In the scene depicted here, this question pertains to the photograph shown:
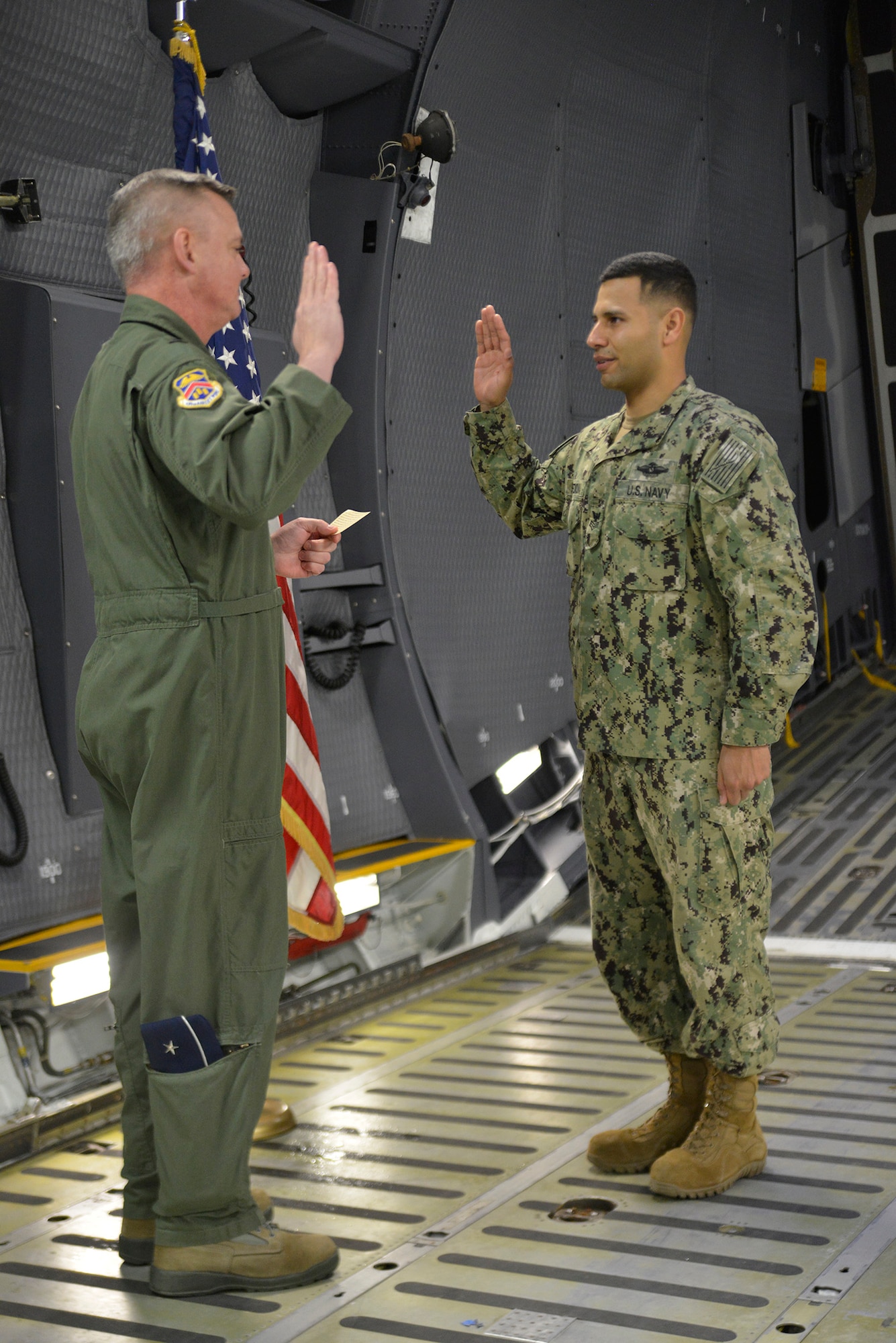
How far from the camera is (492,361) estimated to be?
3.02 meters

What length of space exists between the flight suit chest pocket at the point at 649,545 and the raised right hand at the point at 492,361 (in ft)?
1.18

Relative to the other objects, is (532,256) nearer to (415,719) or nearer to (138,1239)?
(415,719)

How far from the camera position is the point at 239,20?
3.77m

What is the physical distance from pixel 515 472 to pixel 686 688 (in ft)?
1.96

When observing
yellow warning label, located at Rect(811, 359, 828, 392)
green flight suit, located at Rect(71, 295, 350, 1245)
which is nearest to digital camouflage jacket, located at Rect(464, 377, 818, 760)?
green flight suit, located at Rect(71, 295, 350, 1245)

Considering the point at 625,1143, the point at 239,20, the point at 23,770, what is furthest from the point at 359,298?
the point at 625,1143

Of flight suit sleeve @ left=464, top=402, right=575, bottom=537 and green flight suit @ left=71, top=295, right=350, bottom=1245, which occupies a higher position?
flight suit sleeve @ left=464, top=402, right=575, bottom=537

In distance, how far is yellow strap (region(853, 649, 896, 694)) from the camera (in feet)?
22.0

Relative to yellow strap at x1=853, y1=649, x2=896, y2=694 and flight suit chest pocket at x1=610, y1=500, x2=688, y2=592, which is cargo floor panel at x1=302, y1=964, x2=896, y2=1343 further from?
yellow strap at x1=853, y1=649, x2=896, y2=694

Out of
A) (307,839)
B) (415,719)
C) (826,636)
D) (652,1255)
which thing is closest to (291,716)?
(307,839)

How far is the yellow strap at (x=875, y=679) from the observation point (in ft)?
22.0

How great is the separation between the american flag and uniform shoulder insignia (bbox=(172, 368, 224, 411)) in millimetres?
1064

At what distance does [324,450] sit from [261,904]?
0.73 metres

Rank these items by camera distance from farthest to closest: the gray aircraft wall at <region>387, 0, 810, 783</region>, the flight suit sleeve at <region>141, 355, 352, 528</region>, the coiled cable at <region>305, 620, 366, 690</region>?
the gray aircraft wall at <region>387, 0, 810, 783</region>
the coiled cable at <region>305, 620, 366, 690</region>
the flight suit sleeve at <region>141, 355, 352, 528</region>
